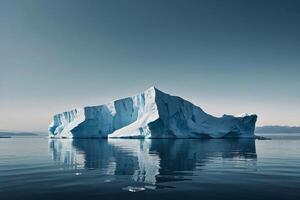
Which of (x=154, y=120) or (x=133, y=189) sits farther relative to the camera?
(x=154, y=120)

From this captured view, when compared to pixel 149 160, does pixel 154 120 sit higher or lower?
higher

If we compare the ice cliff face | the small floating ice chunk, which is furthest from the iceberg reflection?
the ice cliff face

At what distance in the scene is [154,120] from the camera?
228ft

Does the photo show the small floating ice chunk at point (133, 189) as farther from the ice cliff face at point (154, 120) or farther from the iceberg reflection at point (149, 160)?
the ice cliff face at point (154, 120)

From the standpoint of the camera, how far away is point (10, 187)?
36.8 feet

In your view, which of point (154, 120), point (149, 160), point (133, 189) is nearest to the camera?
point (133, 189)

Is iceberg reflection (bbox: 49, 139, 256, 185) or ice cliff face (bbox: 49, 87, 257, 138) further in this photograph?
ice cliff face (bbox: 49, 87, 257, 138)

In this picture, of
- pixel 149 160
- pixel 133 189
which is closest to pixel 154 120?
pixel 149 160

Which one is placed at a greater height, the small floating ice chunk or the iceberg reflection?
the small floating ice chunk

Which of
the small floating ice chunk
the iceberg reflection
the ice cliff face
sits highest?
the ice cliff face

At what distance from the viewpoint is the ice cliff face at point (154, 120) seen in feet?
243

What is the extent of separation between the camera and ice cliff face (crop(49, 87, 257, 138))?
7400cm

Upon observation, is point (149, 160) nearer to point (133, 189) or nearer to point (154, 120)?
point (133, 189)

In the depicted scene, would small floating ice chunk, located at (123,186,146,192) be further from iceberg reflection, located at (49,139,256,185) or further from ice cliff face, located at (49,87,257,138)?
ice cliff face, located at (49,87,257,138)
